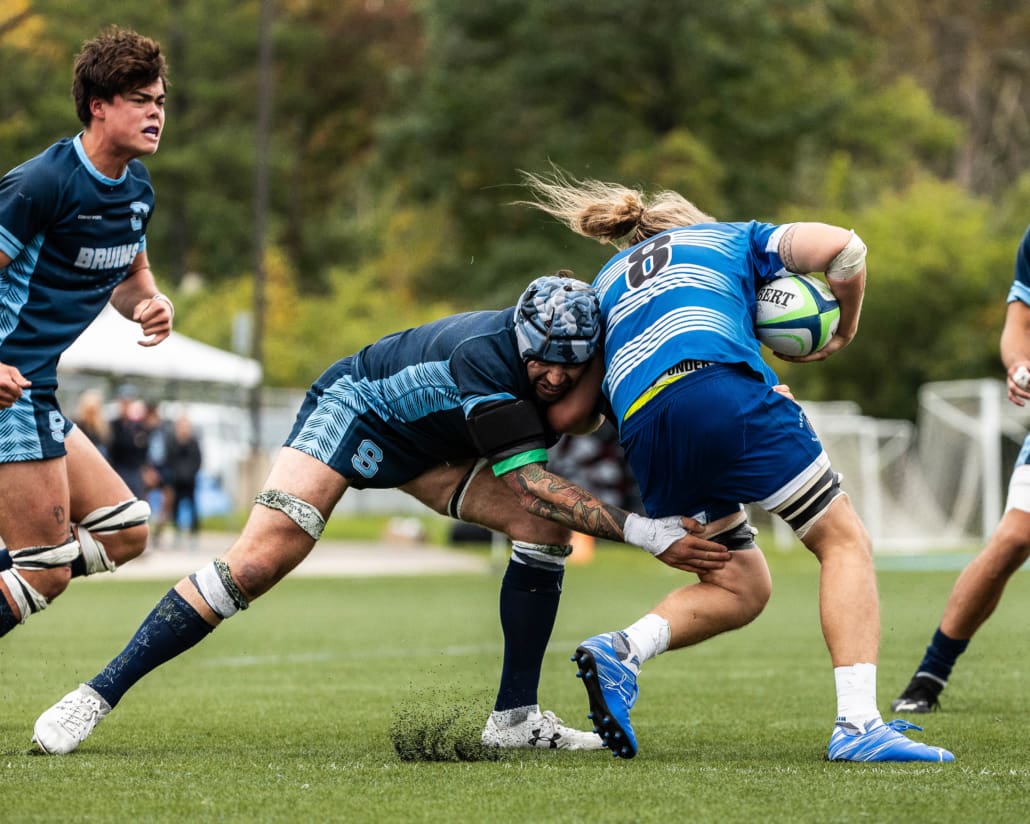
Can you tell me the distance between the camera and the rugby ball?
5246mm

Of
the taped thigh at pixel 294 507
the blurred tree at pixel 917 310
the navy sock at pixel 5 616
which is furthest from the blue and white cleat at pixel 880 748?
the blurred tree at pixel 917 310

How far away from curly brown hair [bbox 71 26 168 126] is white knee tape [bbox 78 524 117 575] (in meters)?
1.49

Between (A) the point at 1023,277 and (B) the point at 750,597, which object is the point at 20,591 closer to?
(B) the point at 750,597

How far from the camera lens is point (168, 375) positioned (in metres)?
23.2

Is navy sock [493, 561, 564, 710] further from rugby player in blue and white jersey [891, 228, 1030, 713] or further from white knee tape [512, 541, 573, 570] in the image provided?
rugby player in blue and white jersey [891, 228, 1030, 713]

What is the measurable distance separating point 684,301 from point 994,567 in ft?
7.55

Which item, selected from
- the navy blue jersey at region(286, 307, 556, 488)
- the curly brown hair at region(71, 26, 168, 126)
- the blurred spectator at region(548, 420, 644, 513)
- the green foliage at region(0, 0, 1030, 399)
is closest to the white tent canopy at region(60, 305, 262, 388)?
the blurred spectator at region(548, 420, 644, 513)

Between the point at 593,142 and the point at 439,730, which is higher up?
the point at 593,142

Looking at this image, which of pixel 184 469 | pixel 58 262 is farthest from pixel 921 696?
pixel 184 469

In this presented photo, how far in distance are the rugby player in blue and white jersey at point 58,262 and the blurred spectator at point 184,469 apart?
17304mm

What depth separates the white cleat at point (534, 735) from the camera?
562cm

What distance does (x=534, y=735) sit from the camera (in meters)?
5.64

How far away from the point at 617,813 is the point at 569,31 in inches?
1462

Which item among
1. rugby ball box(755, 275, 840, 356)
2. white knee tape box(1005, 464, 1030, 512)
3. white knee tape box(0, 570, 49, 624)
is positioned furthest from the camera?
white knee tape box(1005, 464, 1030, 512)
